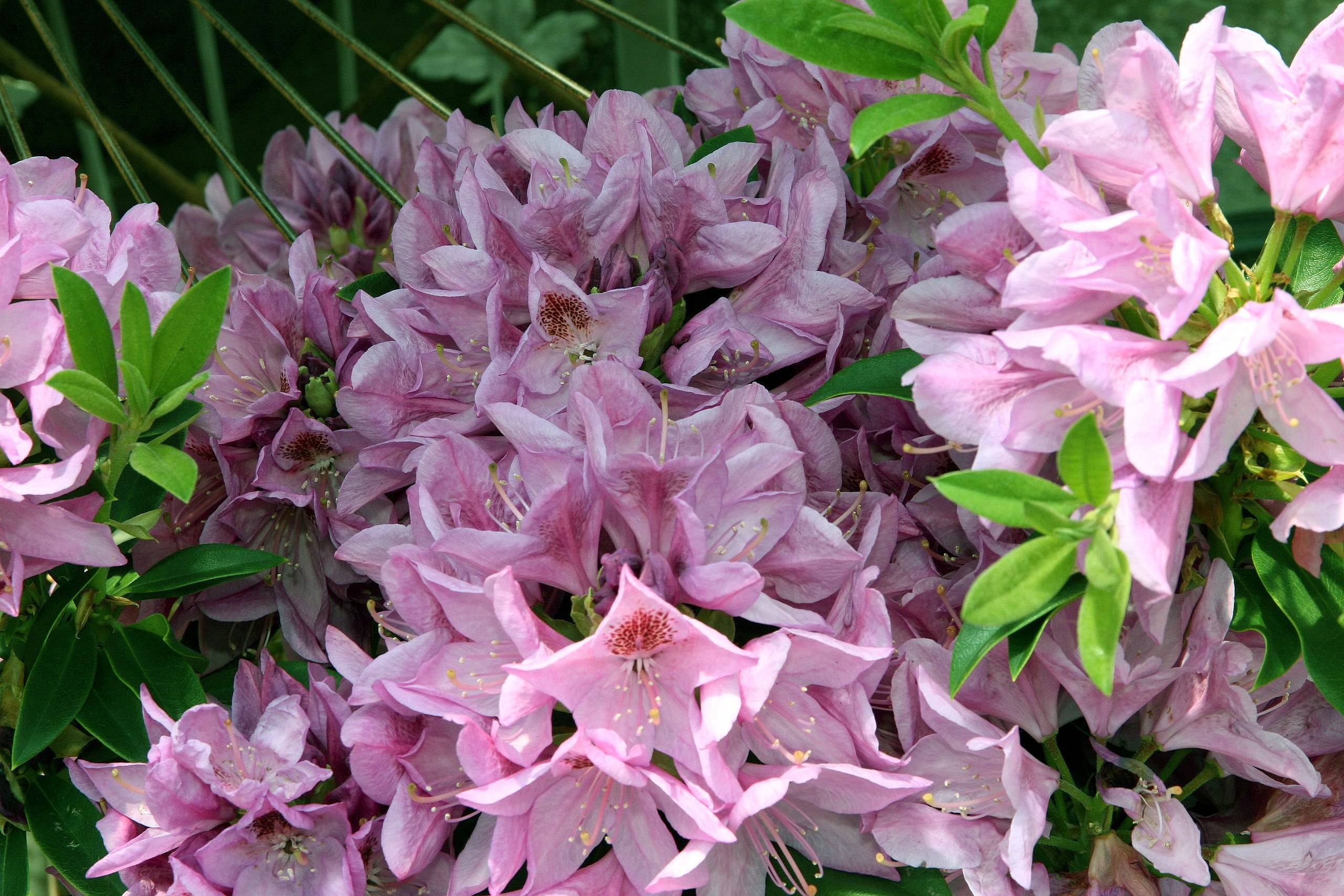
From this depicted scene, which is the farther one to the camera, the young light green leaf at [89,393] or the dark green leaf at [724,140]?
the dark green leaf at [724,140]

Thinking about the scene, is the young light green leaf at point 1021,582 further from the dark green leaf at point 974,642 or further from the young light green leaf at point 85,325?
the young light green leaf at point 85,325

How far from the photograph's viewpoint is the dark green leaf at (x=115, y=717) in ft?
1.81

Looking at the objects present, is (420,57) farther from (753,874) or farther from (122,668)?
(753,874)

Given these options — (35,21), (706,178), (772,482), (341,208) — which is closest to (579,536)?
(772,482)

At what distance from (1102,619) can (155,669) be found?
1.40 ft

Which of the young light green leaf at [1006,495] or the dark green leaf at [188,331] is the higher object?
the young light green leaf at [1006,495]

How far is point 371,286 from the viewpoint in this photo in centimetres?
66

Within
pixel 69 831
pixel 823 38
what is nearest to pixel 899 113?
pixel 823 38

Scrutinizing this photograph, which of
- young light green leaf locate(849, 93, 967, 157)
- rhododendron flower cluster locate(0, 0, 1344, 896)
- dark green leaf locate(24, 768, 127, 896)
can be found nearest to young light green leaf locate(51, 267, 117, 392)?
rhododendron flower cluster locate(0, 0, 1344, 896)

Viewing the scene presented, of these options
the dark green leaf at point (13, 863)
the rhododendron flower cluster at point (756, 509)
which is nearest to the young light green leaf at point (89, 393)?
the rhododendron flower cluster at point (756, 509)

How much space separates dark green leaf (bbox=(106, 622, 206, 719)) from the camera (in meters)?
0.56

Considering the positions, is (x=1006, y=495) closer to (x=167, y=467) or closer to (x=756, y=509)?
(x=756, y=509)

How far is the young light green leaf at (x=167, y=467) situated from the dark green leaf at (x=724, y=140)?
0.30m

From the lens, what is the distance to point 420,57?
5.05 feet
